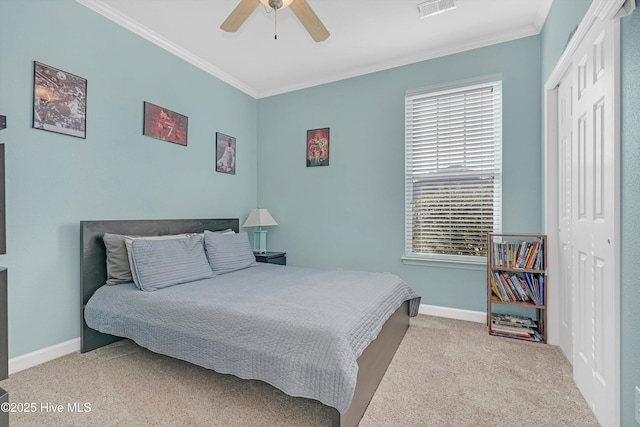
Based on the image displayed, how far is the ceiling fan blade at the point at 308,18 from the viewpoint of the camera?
188 cm

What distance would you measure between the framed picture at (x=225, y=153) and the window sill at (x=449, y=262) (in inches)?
95.5

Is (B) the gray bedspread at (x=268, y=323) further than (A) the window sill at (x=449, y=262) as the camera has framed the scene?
No

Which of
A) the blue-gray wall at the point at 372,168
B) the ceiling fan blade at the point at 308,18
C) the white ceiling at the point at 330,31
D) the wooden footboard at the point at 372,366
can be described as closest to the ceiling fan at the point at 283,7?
the ceiling fan blade at the point at 308,18

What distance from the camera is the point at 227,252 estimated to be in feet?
9.99

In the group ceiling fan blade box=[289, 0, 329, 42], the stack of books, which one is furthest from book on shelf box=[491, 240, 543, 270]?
ceiling fan blade box=[289, 0, 329, 42]

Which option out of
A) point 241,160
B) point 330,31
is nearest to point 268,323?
point 330,31

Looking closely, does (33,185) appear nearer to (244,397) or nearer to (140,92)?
(140,92)

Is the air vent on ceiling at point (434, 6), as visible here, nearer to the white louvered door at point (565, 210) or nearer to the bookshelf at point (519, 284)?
the white louvered door at point (565, 210)

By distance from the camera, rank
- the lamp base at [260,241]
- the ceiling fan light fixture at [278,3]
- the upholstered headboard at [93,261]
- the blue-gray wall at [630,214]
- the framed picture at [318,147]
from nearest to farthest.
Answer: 1. the blue-gray wall at [630,214]
2. the ceiling fan light fixture at [278,3]
3. the upholstered headboard at [93,261]
4. the framed picture at [318,147]
5. the lamp base at [260,241]

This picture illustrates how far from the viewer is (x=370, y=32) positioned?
9.65ft

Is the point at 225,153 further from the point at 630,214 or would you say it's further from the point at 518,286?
the point at 630,214

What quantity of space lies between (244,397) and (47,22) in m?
2.98

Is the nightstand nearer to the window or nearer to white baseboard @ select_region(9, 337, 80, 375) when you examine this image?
the window

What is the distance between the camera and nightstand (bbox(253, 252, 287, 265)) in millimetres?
3688
